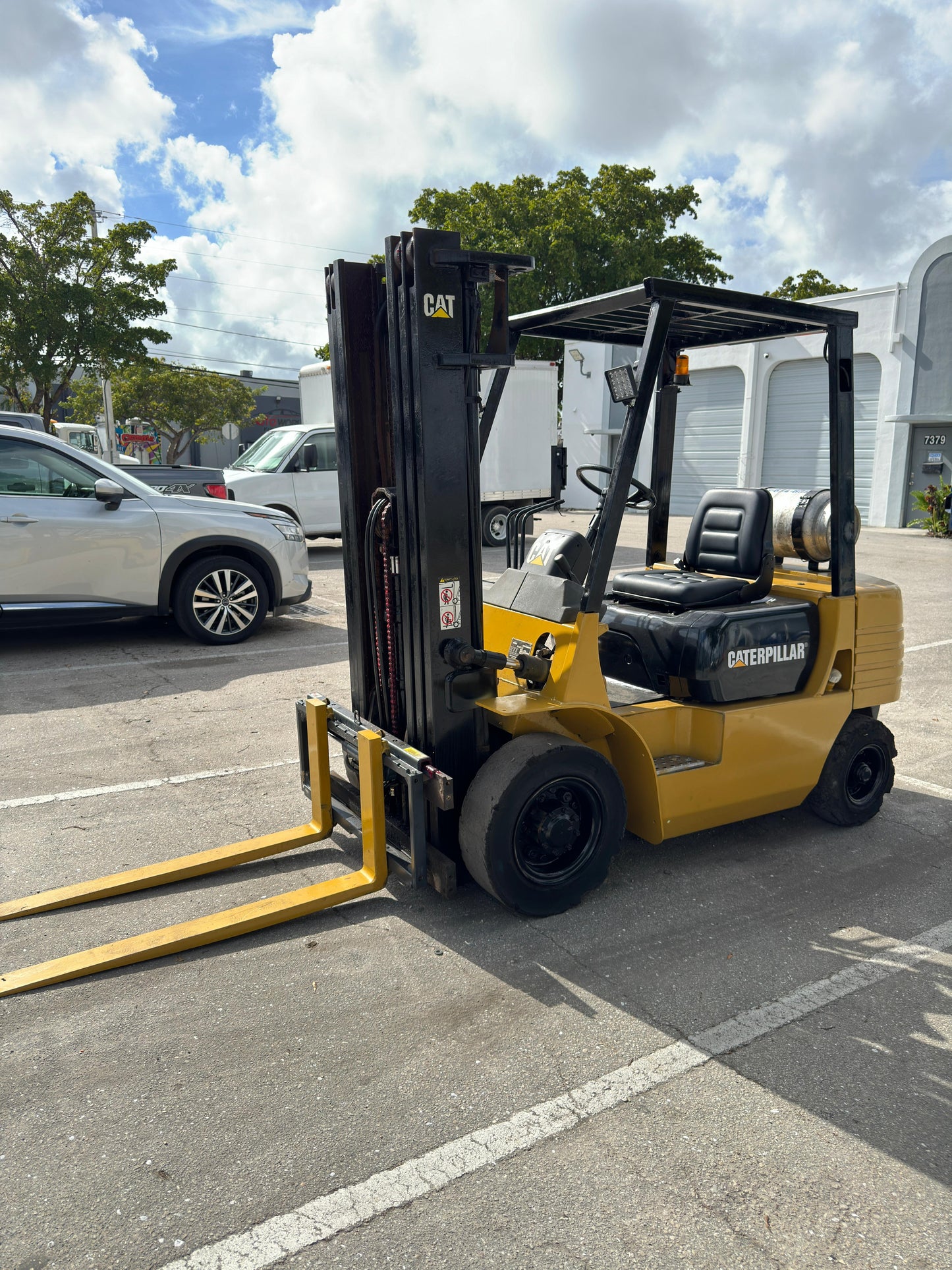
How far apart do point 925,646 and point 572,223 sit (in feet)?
83.3

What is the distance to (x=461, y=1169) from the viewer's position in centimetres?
241

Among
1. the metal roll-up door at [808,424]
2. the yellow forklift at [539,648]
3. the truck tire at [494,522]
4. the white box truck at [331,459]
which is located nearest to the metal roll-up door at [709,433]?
the metal roll-up door at [808,424]

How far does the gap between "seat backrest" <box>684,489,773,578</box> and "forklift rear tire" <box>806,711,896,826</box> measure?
3.15 feet

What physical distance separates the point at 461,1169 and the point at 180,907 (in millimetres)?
1849

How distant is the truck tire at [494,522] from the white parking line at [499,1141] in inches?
540

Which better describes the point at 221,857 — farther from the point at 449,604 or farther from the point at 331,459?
the point at 331,459

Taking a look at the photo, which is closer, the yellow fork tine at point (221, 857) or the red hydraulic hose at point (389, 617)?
the yellow fork tine at point (221, 857)

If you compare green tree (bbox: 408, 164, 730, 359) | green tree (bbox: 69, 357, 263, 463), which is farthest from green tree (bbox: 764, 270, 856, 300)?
green tree (bbox: 69, 357, 263, 463)

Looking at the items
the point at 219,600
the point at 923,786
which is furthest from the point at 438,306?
the point at 219,600

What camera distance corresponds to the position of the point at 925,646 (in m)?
9.27

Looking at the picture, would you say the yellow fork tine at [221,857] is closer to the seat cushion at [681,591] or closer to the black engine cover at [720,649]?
the black engine cover at [720,649]

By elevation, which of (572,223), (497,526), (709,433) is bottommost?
(497,526)

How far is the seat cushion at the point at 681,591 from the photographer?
4422 mm

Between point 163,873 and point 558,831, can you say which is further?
point 163,873
